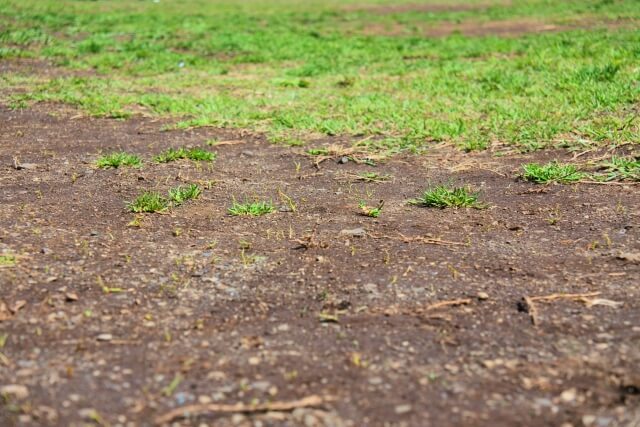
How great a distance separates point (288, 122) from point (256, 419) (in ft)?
16.6

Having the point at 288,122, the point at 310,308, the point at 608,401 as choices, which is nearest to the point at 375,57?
the point at 288,122

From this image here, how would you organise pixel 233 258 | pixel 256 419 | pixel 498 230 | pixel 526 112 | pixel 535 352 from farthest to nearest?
pixel 526 112 < pixel 498 230 < pixel 233 258 < pixel 535 352 < pixel 256 419

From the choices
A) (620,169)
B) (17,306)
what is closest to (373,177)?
(620,169)

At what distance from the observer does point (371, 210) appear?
4.64 m

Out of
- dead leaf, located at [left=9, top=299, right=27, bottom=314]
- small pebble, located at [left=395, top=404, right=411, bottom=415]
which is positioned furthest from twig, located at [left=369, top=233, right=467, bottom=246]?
dead leaf, located at [left=9, top=299, right=27, bottom=314]

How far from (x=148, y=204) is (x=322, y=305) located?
6.02ft

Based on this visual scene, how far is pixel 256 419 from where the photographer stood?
245 centimetres

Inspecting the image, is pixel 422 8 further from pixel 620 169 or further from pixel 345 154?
pixel 620 169

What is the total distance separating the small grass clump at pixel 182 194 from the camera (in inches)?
192

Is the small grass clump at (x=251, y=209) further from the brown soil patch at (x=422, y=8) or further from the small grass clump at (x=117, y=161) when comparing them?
the brown soil patch at (x=422, y=8)

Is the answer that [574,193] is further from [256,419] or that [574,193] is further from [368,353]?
[256,419]

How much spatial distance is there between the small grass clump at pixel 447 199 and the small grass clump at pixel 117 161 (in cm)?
233

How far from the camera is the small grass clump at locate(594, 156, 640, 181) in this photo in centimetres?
517

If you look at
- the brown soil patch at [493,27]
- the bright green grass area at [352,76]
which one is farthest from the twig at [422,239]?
the brown soil patch at [493,27]
